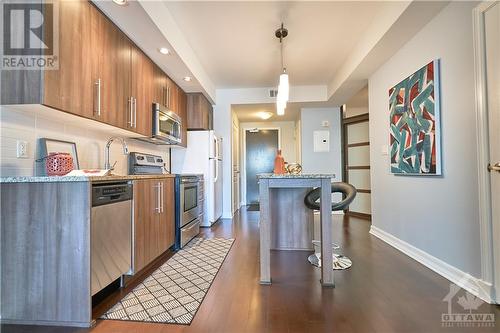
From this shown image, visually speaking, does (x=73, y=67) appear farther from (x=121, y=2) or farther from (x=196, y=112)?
(x=196, y=112)

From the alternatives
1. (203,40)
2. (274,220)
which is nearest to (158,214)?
(274,220)

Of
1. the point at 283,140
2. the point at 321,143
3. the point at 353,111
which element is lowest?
the point at 321,143

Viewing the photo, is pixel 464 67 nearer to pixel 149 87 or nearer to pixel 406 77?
pixel 406 77

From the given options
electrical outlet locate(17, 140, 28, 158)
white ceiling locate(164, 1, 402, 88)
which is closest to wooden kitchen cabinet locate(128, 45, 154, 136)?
white ceiling locate(164, 1, 402, 88)

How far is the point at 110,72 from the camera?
2.15m

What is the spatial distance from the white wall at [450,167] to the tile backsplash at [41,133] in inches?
118

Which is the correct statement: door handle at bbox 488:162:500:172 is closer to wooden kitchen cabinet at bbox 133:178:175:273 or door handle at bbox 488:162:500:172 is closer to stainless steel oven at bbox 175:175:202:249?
wooden kitchen cabinet at bbox 133:178:175:273

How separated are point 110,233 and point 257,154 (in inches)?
222

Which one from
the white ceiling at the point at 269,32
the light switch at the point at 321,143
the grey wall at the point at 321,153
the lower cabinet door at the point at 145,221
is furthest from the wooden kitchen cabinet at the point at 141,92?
the light switch at the point at 321,143

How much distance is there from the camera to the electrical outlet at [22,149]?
166cm

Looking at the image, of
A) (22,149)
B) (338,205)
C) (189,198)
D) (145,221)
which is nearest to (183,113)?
(189,198)

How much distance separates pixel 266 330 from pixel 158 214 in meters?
1.53

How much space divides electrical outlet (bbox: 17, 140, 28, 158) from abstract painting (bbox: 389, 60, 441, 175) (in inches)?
127

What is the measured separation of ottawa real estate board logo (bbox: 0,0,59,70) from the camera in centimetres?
149
